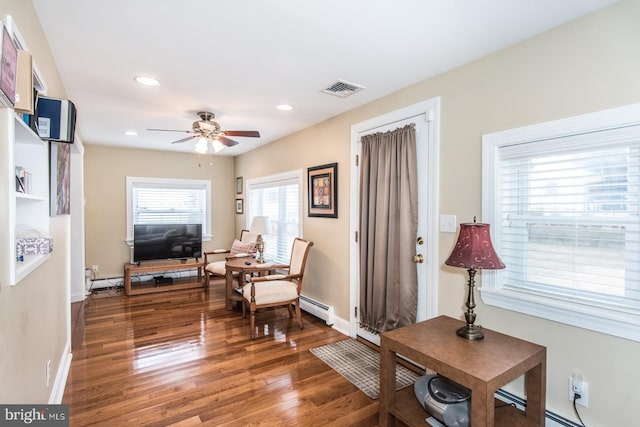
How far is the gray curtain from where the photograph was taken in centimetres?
278

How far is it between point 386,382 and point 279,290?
1.90 metres

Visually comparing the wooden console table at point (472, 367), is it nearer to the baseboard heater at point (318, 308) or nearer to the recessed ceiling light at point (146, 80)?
the baseboard heater at point (318, 308)

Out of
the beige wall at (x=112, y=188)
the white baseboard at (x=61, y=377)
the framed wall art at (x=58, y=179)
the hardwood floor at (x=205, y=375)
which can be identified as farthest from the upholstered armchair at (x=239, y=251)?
the framed wall art at (x=58, y=179)

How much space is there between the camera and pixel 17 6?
58.2 inches

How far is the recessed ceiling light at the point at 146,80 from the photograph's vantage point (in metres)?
2.71

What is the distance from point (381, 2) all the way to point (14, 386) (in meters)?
2.50

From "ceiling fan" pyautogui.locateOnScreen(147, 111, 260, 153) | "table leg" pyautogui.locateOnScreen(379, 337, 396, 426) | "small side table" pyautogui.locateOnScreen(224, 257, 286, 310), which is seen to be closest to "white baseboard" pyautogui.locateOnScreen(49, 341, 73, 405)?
"small side table" pyautogui.locateOnScreen(224, 257, 286, 310)

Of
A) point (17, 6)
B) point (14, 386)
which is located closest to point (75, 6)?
point (17, 6)

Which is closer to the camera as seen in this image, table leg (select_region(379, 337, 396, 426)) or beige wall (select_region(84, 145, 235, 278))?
table leg (select_region(379, 337, 396, 426))

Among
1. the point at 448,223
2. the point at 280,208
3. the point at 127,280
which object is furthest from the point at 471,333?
the point at 127,280

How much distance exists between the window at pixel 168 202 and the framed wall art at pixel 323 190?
124 inches

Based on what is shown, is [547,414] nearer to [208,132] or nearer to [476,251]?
[476,251]

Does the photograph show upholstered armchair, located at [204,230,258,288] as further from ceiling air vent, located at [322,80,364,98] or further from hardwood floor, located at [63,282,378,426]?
ceiling air vent, located at [322,80,364,98]

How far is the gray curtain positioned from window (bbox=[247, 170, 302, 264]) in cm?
141
